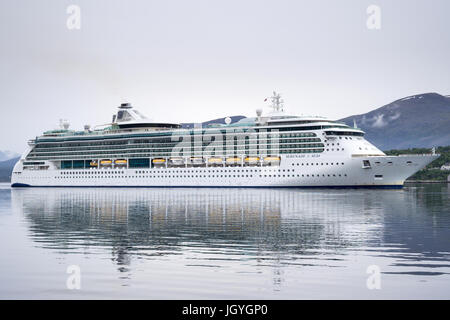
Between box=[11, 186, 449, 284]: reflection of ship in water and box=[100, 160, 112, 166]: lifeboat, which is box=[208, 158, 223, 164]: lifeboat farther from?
box=[11, 186, 449, 284]: reflection of ship in water

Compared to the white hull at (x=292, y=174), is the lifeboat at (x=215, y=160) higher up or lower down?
higher up

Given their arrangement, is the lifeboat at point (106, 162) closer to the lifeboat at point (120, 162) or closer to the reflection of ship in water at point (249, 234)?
the lifeboat at point (120, 162)

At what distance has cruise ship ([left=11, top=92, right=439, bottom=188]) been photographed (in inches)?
3201

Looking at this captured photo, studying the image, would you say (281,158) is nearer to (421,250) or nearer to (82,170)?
(82,170)

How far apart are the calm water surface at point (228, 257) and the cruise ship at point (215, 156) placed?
157 feet

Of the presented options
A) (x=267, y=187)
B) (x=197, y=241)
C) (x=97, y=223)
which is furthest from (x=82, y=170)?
(x=197, y=241)

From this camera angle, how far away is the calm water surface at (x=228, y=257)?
15.0 metres

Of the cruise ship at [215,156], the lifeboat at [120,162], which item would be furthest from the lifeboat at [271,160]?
the lifeboat at [120,162]

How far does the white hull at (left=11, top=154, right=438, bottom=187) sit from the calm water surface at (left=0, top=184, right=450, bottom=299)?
46.9 meters

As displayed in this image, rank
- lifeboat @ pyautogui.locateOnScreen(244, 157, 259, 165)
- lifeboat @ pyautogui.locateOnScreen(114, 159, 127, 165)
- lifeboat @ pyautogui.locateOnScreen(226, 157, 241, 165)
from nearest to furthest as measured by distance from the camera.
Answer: lifeboat @ pyautogui.locateOnScreen(244, 157, 259, 165) → lifeboat @ pyautogui.locateOnScreen(226, 157, 241, 165) → lifeboat @ pyautogui.locateOnScreen(114, 159, 127, 165)

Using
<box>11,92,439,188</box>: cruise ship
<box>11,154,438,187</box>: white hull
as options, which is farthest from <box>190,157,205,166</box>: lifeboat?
<box>11,154,438,187</box>: white hull
